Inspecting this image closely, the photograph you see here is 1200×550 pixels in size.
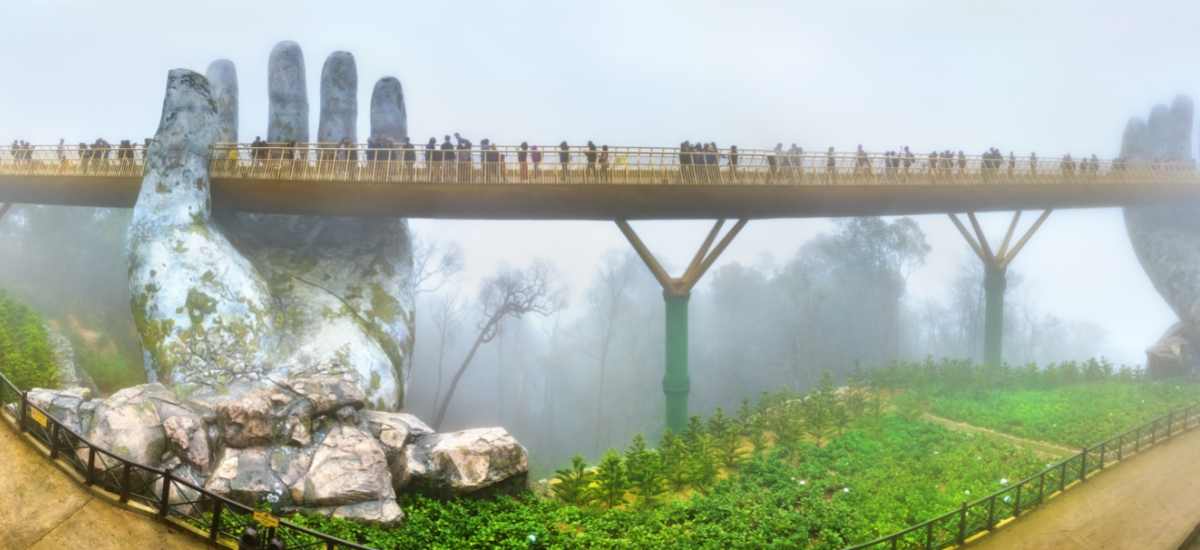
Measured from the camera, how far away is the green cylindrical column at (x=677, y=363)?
55.5 feet

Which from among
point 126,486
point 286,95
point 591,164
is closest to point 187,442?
point 126,486

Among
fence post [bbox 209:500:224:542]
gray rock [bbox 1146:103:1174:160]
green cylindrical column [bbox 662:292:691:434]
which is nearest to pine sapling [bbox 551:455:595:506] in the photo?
fence post [bbox 209:500:224:542]

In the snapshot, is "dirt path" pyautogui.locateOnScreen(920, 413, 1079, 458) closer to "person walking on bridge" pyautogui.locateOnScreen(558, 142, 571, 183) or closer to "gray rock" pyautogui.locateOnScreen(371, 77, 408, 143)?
"person walking on bridge" pyautogui.locateOnScreen(558, 142, 571, 183)

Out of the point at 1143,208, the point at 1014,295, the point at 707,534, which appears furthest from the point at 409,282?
the point at 1014,295

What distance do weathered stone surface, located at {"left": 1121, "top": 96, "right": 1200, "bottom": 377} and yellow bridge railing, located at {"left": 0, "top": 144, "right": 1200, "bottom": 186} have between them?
9.39 m

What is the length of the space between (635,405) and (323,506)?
2859 centimetres

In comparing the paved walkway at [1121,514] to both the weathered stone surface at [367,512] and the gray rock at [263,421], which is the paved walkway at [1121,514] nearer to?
the weathered stone surface at [367,512]

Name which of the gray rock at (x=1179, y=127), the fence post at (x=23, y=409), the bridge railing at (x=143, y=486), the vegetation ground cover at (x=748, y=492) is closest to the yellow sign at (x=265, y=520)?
the bridge railing at (x=143, y=486)

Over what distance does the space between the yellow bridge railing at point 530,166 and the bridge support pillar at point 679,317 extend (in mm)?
Result: 1616

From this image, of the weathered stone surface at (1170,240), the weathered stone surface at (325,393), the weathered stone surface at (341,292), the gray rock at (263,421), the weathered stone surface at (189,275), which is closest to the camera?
the gray rock at (263,421)

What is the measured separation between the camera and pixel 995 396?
1773 cm

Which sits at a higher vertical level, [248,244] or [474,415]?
[248,244]

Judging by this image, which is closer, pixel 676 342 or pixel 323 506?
pixel 323 506

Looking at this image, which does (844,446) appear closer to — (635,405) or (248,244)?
(248,244)
